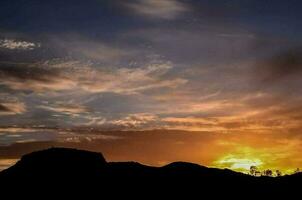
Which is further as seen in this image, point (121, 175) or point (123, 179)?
point (121, 175)

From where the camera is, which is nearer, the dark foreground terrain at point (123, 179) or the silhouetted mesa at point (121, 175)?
the dark foreground terrain at point (123, 179)

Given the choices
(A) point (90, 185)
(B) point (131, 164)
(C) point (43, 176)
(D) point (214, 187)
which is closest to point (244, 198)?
(D) point (214, 187)

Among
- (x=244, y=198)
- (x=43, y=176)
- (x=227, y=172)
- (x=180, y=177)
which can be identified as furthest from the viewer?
(x=227, y=172)

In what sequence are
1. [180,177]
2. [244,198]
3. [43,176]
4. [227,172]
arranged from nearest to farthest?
[43,176]
[244,198]
[180,177]
[227,172]

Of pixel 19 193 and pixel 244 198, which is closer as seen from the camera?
pixel 19 193

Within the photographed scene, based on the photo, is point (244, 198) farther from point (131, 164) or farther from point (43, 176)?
point (43, 176)

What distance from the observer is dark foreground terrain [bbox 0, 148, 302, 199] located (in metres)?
96.1

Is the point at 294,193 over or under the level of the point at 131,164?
under

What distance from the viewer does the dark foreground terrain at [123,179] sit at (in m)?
96.1

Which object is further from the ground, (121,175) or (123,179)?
(121,175)

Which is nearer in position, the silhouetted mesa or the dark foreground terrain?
the dark foreground terrain

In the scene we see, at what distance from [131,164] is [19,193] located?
31.3 m

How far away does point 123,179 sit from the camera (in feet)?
341

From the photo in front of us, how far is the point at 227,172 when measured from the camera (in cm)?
11881
